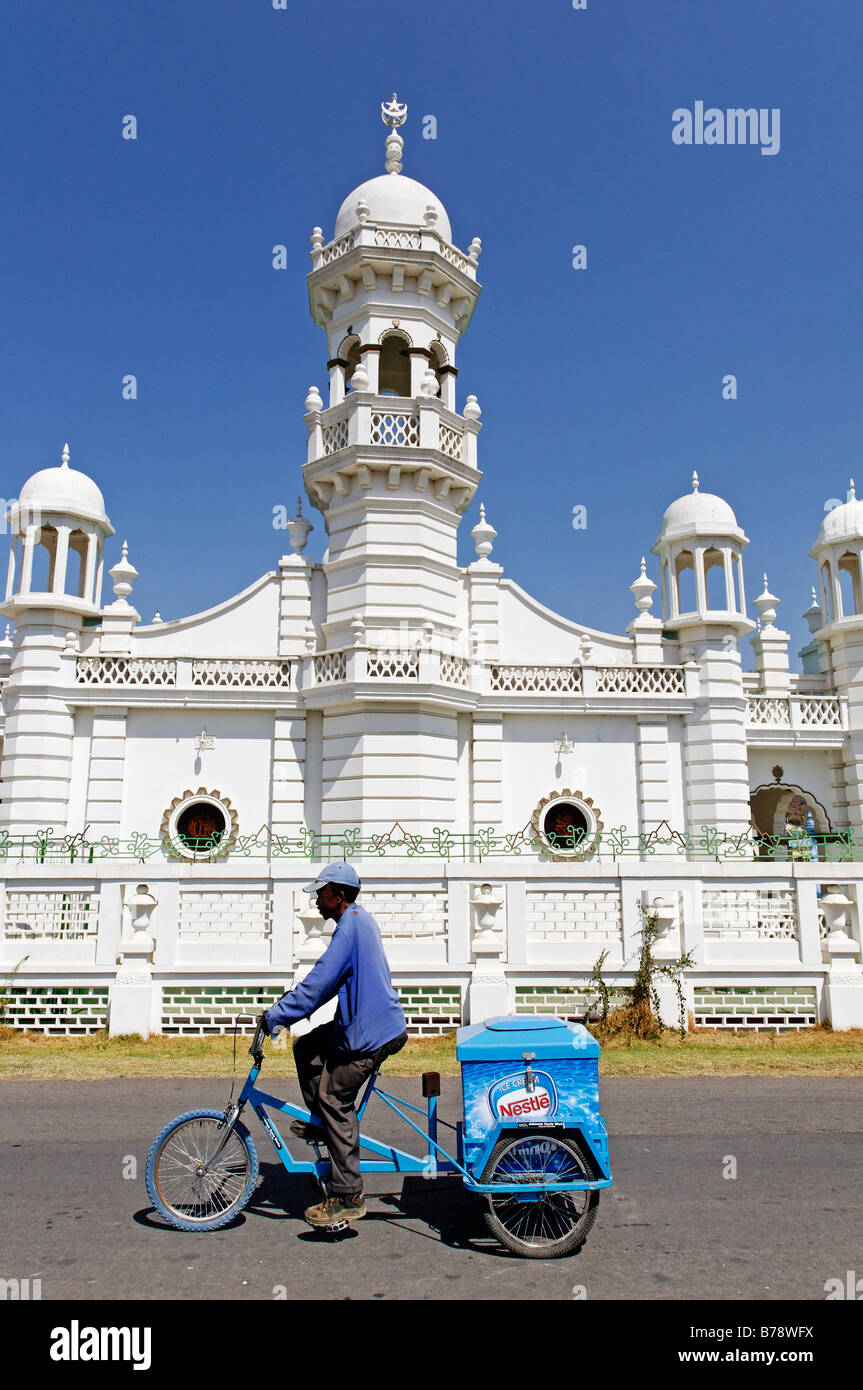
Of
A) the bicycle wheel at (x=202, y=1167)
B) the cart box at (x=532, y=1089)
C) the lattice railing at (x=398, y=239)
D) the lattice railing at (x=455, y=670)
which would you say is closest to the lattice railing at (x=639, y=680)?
the lattice railing at (x=455, y=670)

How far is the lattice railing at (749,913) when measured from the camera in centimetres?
1150

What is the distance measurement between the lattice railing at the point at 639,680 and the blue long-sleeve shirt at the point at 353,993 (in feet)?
45.2

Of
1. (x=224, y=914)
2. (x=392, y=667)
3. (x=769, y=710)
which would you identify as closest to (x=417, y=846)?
(x=224, y=914)

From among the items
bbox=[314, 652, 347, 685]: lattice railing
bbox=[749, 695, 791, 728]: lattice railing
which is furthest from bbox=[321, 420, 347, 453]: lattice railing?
bbox=[749, 695, 791, 728]: lattice railing

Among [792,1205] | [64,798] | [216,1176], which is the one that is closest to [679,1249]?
[792,1205]

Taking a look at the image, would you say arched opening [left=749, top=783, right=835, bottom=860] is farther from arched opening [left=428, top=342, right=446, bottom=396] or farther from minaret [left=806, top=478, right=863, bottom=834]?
arched opening [left=428, top=342, right=446, bottom=396]

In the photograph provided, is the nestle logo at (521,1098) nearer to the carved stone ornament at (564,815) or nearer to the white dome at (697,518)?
the carved stone ornament at (564,815)

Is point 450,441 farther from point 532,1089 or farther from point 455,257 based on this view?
point 532,1089

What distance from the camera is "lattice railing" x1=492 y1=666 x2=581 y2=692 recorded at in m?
18.0

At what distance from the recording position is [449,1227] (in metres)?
5.01

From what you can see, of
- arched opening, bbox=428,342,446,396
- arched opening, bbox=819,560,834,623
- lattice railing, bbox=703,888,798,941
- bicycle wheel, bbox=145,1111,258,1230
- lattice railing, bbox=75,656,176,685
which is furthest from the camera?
arched opening, bbox=819,560,834,623

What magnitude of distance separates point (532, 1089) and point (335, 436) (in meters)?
15.6

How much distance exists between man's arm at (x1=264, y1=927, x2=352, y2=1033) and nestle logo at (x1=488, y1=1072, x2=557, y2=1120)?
40.8 inches
